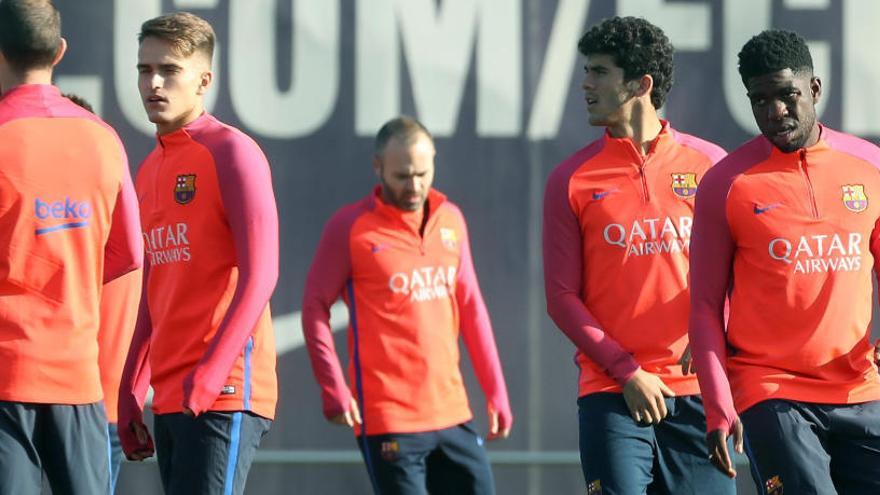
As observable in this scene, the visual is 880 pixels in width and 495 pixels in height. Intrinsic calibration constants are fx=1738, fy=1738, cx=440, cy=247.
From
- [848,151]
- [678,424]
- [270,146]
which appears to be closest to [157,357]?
[678,424]

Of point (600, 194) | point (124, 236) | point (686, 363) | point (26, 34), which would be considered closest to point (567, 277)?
point (600, 194)

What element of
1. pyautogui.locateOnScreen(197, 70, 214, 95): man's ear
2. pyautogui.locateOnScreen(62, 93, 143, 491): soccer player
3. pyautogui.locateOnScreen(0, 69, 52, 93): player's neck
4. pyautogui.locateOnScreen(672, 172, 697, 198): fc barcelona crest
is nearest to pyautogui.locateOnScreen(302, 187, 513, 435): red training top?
pyautogui.locateOnScreen(62, 93, 143, 491): soccer player

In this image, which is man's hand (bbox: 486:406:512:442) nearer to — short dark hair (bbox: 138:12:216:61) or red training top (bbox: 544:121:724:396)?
red training top (bbox: 544:121:724:396)

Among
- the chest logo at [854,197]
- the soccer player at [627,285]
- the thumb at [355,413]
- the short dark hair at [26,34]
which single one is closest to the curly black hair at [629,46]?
the soccer player at [627,285]

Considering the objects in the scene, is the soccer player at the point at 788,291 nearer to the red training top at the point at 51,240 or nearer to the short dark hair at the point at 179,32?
the short dark hair at the point at 179,32

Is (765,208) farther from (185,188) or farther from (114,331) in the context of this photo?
(114,331)

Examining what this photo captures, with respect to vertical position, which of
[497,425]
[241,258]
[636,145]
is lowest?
[497,425]

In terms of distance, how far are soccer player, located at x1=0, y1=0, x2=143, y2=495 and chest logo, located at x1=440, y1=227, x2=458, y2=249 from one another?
84.0 inches

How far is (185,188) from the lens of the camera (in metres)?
4.92

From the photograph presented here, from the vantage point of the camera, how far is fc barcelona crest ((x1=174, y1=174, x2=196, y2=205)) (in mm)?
4902

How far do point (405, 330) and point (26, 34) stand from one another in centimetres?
221

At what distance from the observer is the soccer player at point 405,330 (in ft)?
20.2

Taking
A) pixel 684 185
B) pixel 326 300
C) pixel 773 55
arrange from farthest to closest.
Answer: pixel 326 300
pixel 684 185
pixel 773 55

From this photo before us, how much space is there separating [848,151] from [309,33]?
3.47 m
